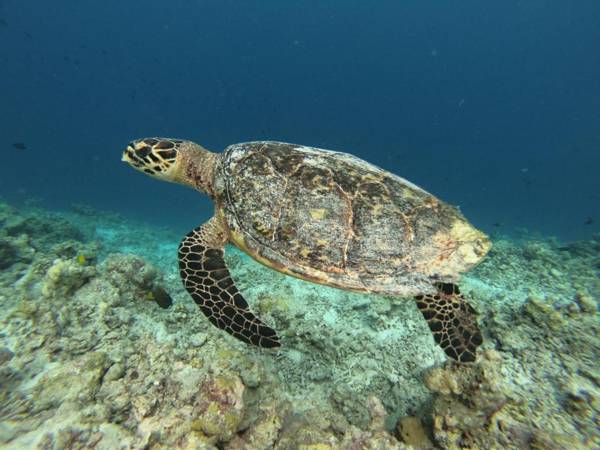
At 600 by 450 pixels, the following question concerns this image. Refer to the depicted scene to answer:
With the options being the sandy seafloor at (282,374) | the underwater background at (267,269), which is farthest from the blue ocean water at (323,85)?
the sandy seafloor at (282,374)

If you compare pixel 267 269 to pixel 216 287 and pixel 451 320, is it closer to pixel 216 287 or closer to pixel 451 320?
pixel 216 287

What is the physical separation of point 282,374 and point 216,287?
1.34m

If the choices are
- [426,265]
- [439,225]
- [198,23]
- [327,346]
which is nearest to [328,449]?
[327,346]

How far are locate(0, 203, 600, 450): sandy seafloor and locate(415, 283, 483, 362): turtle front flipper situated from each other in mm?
219

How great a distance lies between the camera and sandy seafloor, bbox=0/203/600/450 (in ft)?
6.71

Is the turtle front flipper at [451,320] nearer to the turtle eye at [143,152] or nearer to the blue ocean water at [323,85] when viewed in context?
the turtle eye at [143,152]

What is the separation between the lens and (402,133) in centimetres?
10044

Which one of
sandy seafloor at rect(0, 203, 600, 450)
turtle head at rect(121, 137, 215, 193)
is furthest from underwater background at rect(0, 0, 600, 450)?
turtle head at rect(121, 137, 215, 193)

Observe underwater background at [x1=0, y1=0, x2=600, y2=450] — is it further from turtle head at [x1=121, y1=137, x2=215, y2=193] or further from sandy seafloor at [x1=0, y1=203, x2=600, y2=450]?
turtle head at [x1=121, y1=137, x2=215, y2=193]

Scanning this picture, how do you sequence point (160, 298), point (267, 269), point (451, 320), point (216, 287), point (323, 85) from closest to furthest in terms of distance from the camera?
1. point (451, 320)
2. point (216, 287)
3. point (160, 298)
4. point (267, 269)
5. point (323, 85)

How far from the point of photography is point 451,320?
114 inches

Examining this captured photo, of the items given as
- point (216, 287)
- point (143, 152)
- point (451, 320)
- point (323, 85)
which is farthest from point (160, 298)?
point (323, 85)

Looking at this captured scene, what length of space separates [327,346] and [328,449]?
1.61m

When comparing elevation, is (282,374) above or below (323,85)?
below
